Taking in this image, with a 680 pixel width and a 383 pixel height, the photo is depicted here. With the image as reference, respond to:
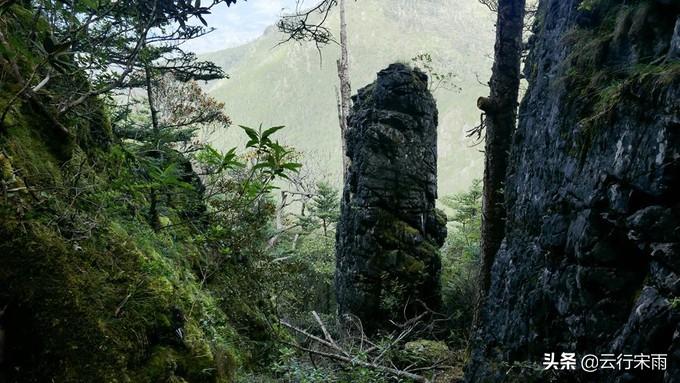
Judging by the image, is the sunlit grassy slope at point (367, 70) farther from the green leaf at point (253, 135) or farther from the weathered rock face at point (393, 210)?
the green leaf at point (253, 135)

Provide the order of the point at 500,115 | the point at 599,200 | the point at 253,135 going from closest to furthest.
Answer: the point at 253,135 → the point at 599,200 → the point at 500,115

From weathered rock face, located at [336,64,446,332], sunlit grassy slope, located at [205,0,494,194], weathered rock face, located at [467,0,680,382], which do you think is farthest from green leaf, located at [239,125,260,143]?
sunlit grassy slope, located at [205,0,494,194]

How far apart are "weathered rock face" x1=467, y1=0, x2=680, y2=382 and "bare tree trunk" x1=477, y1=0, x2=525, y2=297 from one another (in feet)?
3.65

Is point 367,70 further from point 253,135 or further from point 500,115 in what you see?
point 253,135

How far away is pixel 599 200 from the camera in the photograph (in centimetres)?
313

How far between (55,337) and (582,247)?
3.35 metres

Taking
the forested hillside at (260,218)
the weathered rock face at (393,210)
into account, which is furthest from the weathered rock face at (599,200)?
the weathered rock face at (393,210)

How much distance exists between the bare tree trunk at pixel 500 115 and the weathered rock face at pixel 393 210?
16.2 feet

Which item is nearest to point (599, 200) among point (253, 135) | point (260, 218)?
point (253, 135)

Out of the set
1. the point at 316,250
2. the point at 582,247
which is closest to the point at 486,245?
the point at 582,247

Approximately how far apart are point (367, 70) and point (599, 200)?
12652cm

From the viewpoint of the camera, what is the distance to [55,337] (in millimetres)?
1743

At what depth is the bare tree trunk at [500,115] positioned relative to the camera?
6066 mm

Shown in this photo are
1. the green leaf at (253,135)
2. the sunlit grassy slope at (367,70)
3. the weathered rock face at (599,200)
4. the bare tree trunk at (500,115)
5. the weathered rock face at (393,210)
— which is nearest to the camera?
the green leaf at (253,135)
